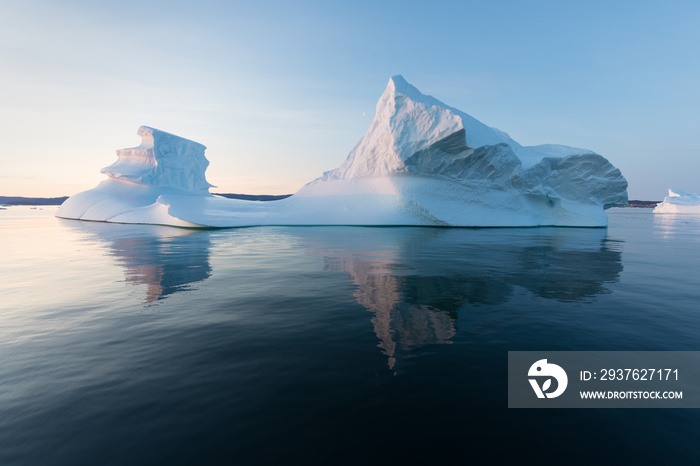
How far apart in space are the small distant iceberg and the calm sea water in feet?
329

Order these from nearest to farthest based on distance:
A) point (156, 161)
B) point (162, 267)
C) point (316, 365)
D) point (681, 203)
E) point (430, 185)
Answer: point (316, 365), point (162, 267), point (430, 185), point (156, 161), point (681, 203)

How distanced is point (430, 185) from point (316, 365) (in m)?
26.1

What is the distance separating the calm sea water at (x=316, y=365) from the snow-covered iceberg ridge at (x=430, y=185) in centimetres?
1925

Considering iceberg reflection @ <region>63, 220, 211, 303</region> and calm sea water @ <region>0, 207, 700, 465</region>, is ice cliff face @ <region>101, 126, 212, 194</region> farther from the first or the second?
calm sea water @ <region>0, 207, 700, 465</region>

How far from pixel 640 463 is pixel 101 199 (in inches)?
A: 1854

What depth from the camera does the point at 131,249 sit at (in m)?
14.1

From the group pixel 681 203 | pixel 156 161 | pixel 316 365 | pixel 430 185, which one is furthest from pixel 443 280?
pixel 681 203

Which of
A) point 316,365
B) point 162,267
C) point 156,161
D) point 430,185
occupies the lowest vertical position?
point 316,365

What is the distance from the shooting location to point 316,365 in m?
3.67

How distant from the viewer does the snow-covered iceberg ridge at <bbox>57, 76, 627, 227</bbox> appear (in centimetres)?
2689

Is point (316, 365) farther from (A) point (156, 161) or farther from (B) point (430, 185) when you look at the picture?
(A) point (156, 161)

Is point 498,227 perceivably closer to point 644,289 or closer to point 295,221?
point 295,221

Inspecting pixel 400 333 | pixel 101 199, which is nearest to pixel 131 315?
pixel 400 333

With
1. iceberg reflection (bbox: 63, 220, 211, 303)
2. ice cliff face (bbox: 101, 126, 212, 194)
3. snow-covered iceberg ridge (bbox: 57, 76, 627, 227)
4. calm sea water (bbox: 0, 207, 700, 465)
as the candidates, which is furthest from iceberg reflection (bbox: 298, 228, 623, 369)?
ice cliff face (bbox: 101, 126, 212, 194)
